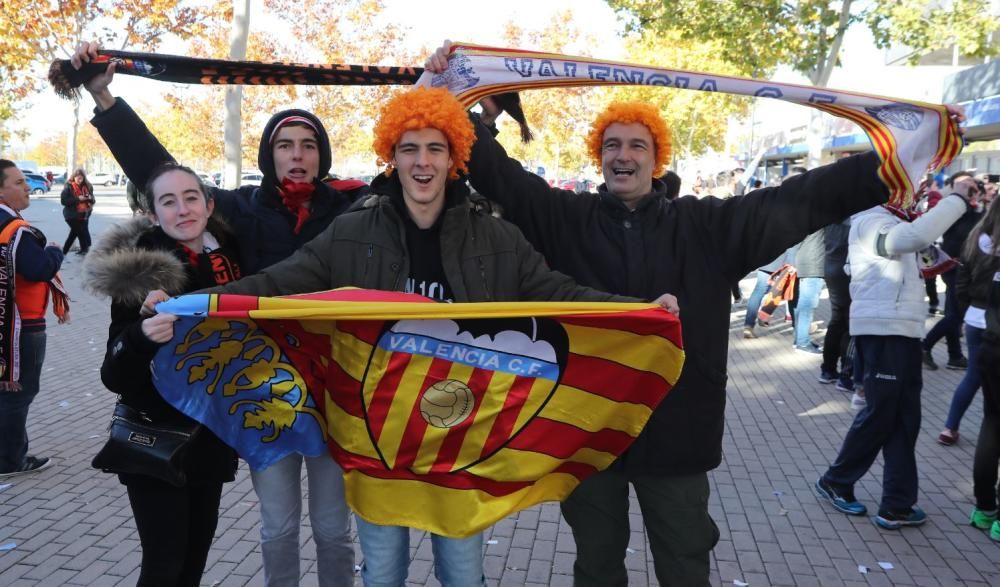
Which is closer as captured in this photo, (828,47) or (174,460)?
(174,460)

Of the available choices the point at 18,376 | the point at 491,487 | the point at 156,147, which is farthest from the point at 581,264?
the point at 18,376

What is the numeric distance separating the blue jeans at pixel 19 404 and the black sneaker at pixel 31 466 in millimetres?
26

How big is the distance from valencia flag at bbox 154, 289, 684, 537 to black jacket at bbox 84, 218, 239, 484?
87 millimetres

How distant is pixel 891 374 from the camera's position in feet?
14.3

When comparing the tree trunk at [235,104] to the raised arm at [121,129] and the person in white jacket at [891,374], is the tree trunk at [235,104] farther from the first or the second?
the person in white jacket at [891,374]

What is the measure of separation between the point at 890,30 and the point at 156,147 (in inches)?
511

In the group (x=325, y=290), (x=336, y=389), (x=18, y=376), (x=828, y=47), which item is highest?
(x=828, y=47)

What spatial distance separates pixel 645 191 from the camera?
2.99 metres

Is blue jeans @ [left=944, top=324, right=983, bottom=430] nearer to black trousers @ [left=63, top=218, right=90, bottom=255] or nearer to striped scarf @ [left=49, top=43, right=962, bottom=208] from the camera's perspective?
striped scarf @ [left=49, top=43, right=962, bottom=208]

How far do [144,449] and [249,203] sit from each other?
1201 mm

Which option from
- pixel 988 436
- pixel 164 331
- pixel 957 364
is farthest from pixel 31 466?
pixel 957 364

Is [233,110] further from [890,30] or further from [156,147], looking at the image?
[890,30]

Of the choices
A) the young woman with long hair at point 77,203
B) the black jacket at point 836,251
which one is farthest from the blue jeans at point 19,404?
the young woman with long hair at point 77,203

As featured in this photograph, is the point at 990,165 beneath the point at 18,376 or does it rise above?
above
